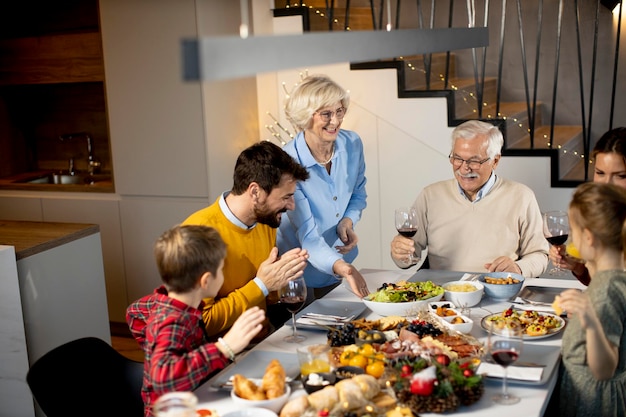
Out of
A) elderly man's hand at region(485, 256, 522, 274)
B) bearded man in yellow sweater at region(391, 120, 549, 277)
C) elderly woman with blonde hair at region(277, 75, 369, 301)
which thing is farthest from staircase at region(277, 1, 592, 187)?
elderly man's hand at region(485, 256, 522, 274)

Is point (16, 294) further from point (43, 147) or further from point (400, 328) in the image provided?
point (43, 147)

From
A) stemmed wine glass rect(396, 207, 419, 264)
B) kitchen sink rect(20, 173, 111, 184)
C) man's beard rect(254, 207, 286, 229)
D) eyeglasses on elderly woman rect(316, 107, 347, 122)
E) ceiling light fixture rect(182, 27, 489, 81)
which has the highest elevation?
ceiling light fixture rect(182, 27, 489, 81)

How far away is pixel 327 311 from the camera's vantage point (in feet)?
9.18

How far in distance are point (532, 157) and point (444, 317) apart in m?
2.00

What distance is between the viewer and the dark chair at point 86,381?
2211 millimetres

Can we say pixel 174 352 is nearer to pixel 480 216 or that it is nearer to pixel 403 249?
pixel 403 249

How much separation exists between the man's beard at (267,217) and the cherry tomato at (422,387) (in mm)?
1108

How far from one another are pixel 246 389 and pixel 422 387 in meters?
0.45

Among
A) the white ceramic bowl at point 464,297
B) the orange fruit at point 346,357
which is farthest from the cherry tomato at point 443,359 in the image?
the white ceramic bowl at point 464,297

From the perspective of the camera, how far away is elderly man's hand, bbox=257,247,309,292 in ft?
8.73

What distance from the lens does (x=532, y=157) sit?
425cm

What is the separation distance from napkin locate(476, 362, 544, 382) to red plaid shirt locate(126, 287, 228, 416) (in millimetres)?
716

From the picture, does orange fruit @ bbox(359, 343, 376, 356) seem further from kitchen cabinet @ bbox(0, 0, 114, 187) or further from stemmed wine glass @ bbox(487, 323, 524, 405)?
kitchen cabinet @ bbox(0, 0, 114, 187)

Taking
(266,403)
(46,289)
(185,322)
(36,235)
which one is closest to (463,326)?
(266,403)
